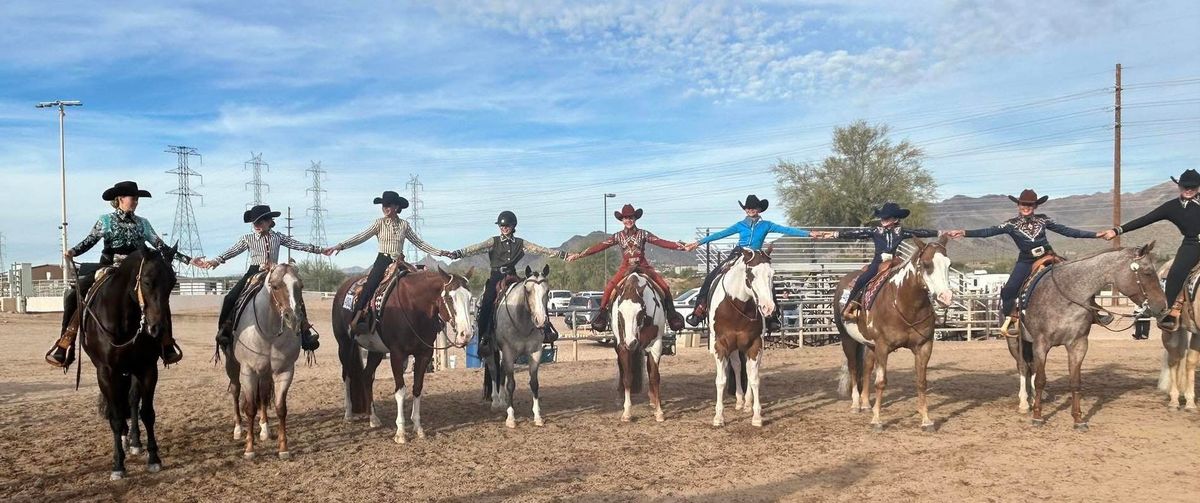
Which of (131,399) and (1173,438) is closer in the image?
(131,399)

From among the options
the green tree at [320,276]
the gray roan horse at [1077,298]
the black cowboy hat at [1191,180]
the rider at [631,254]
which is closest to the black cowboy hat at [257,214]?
the rider at [631,254]

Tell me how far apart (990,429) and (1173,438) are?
1788 mm

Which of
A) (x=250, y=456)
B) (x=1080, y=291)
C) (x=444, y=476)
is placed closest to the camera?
(x=444, y=476)

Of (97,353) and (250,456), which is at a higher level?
(97,353)

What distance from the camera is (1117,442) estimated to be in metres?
8.20

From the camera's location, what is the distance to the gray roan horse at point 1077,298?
345 inches

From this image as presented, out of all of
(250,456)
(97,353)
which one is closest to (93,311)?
(97,353)

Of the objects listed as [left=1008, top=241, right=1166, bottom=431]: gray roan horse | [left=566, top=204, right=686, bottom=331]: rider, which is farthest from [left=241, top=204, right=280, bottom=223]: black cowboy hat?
[left=1008, top=241, right=1166, bottom=431]: gray roan horse

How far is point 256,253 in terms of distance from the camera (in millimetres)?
8852

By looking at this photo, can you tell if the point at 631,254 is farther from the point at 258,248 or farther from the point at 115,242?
the point at 115,242

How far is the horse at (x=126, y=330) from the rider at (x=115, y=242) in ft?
0.60

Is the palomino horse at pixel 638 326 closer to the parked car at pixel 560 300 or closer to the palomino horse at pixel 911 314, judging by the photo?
the palomino horse at pixel 911 314

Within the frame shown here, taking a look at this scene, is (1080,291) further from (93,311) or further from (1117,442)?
(93,311)

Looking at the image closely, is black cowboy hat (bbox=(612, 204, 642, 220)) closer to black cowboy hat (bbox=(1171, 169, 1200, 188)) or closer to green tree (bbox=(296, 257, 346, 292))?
black cowboy hat (bbox=(1171, 169, 1200, 188))
